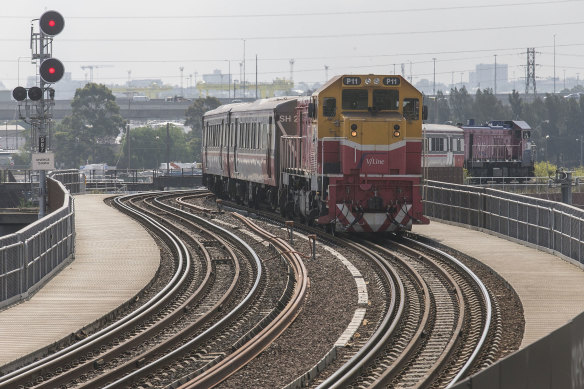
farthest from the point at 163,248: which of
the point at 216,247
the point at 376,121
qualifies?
the point at 376,121

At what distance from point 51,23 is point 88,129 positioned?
11028 cm

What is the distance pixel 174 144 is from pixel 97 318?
127 m

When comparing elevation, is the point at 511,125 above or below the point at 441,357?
above

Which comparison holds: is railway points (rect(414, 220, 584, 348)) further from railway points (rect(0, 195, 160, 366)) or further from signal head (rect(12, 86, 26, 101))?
signal head (rect(12, 86, 26, 101))

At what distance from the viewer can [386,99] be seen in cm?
2777

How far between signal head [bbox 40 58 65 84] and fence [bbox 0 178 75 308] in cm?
673

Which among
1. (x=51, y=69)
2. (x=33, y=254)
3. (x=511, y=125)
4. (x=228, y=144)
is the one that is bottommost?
(x=33, y=254)

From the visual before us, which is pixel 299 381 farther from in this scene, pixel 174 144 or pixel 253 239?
pixel 174 144

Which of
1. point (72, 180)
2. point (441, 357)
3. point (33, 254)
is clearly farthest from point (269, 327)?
point (72, 180)

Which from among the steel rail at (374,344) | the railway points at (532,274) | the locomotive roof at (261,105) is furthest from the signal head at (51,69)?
the steel rail at (374,344)

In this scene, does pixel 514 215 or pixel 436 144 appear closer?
pixel 514 215

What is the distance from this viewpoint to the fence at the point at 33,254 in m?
17.9

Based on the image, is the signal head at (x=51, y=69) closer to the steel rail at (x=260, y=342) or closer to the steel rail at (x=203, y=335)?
the steel rail at (x=203, y=335)

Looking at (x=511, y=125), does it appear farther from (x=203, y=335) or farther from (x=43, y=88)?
(x=203, y=335)
